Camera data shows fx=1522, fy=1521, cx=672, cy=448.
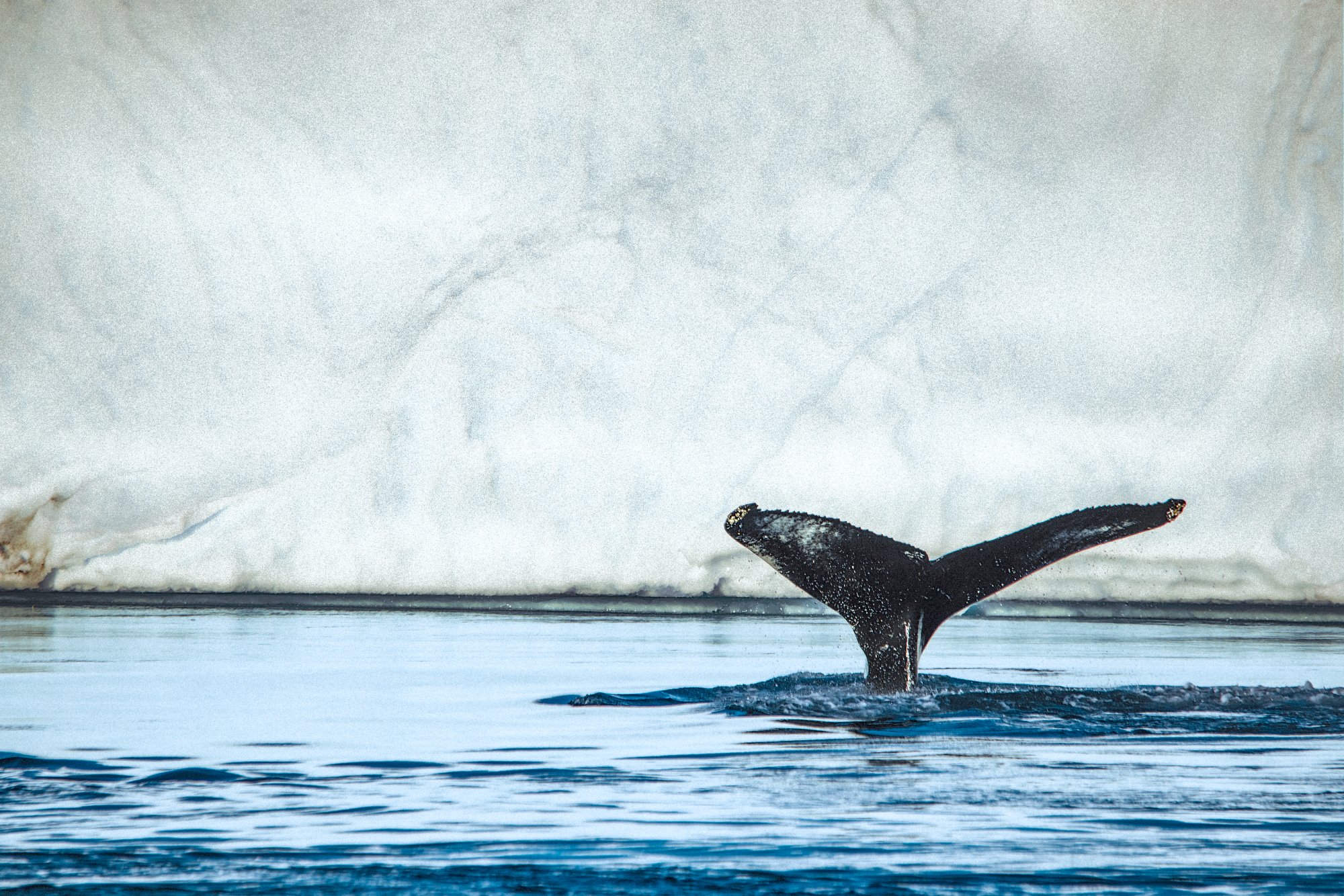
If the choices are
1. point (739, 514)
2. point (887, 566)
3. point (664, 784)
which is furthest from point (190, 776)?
point (887, 566)

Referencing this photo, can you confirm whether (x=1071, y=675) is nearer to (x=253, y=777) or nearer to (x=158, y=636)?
(x=253, y=777)

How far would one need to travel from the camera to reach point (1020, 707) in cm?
1174

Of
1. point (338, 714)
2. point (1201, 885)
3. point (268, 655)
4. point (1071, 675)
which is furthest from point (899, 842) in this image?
point (268, 655)

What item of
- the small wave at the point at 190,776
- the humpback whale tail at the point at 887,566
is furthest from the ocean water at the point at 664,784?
the humpback whale tail at the point at 887,566

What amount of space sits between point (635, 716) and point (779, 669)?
725cm

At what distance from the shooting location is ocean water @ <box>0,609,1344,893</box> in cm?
541

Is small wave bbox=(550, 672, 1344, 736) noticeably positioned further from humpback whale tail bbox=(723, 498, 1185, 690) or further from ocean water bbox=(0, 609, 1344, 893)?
humpback whale tail bbox=(723, 498, 1185, 690)

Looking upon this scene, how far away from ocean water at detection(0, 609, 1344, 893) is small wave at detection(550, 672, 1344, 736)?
0.05 meters

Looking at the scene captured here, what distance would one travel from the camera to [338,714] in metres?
12.1

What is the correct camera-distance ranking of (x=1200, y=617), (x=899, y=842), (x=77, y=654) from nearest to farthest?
(x=899, y=842)
(x=77, y=654)
(x=1200, y=617)

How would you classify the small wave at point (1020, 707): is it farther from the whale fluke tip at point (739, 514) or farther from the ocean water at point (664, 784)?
the whale fluke tip at point (739, 514)

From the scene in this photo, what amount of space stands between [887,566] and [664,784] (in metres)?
3.33

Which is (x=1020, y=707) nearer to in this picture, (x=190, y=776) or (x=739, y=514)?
(x=739, y=514)

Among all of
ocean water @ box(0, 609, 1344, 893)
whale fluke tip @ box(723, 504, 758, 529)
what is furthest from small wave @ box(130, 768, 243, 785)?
whale fluke tip @ box(723, 504, 758, 529)
